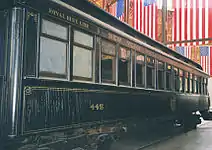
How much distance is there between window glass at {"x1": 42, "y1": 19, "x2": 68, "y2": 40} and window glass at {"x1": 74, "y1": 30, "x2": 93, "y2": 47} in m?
0.26

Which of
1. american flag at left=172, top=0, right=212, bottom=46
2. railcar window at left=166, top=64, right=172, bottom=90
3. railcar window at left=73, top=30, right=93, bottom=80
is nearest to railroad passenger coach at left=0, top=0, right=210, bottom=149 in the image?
railcar window at left=73, top=30, right=93, bottom=80

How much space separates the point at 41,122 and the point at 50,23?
149 cm

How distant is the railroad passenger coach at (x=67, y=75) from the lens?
3982 millimetres

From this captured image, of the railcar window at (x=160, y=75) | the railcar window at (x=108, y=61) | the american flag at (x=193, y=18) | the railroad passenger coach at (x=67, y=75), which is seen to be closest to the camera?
the railroad passenger coach at (x=67, y=75)

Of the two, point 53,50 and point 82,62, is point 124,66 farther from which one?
point 53,50

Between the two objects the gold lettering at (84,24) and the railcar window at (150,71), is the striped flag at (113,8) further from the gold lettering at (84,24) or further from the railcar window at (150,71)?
the gold lettering at (84,24)

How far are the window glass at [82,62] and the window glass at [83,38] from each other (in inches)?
4.7

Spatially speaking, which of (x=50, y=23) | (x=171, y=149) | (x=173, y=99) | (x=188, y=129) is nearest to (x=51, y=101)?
(x=50, y=23)

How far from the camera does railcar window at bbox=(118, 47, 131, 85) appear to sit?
652cm

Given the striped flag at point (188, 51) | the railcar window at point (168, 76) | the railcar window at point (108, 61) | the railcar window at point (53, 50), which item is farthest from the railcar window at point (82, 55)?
the striped flag at point (188, 51)

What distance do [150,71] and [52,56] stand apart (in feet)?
13.9

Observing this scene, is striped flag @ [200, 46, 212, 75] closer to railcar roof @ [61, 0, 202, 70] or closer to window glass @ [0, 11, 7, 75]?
railcar roof @ [61, 0, 202, 70]

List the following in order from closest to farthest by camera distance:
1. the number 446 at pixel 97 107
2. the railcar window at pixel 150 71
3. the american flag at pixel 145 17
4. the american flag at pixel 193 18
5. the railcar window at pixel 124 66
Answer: the number 446 at pixel 97 107 < the railcar window at pixel 124 66 < the railcar window at pixel 150 71 < the american flag at pixel 145 17 < the american flag at pixel 193 18

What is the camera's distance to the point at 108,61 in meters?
6.05
